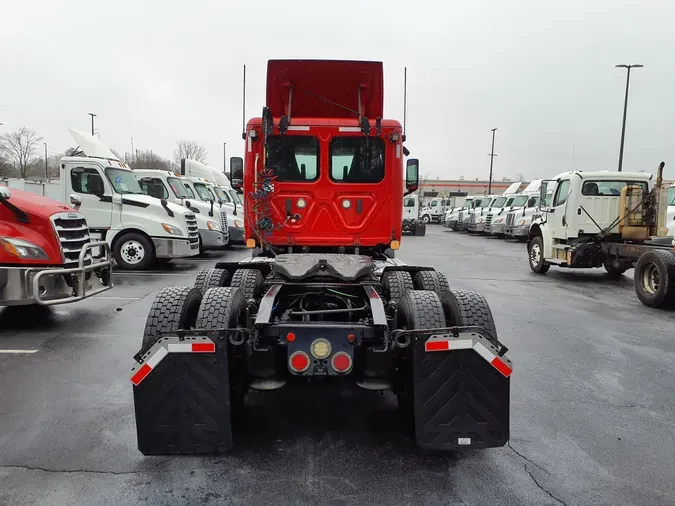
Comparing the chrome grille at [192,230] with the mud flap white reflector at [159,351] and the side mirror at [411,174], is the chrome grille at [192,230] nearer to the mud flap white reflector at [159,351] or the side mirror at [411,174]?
the side mirror at [411,174]

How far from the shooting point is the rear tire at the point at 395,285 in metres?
4.65

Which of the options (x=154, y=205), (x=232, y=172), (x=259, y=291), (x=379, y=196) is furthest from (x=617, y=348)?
(x=154, y=205)

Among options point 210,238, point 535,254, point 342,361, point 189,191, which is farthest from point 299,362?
point 189,191

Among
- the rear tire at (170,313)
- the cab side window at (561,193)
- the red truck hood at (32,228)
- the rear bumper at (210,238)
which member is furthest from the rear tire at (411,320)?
the rear bumper at (210,238)

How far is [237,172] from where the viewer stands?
654 centimetres

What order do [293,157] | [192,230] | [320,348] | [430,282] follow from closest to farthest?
[320,348]
[430,282]
[293,157]
[192,230]

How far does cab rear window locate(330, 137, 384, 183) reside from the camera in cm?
620

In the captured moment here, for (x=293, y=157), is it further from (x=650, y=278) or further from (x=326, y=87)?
(x=650, y=278)

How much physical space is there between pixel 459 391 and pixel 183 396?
5.44 feet

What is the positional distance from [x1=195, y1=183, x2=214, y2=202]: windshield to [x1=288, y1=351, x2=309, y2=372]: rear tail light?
15448 millimetres

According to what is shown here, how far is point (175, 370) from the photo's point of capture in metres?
3.01

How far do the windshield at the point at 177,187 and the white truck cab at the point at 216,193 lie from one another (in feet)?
2.01

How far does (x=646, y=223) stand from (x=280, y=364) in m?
10.4

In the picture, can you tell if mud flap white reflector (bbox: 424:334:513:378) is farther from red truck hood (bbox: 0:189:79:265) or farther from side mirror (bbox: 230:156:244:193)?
red truck hood (bbox: 0:189:79:265)
